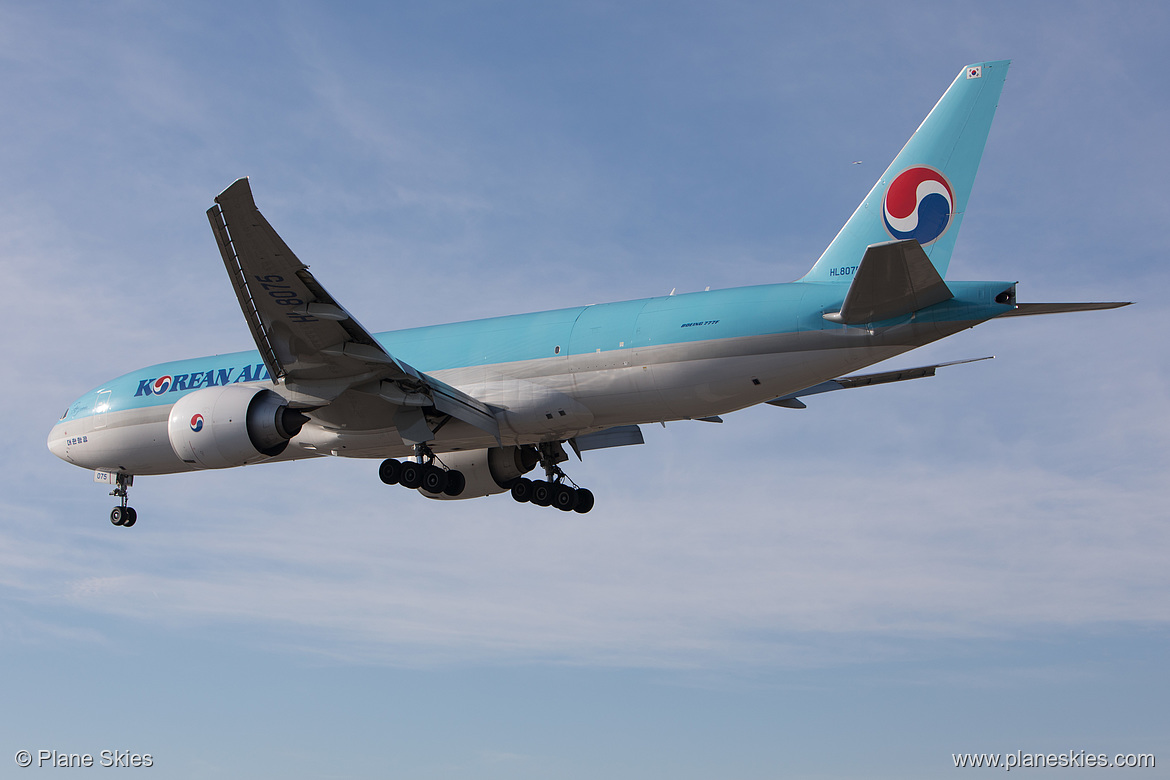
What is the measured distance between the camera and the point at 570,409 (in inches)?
856

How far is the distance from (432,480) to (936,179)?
11230 mm

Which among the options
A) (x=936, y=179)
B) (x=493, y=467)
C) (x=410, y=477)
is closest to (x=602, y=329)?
(x=410, y=477)

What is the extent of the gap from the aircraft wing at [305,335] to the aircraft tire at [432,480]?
1.00 metres

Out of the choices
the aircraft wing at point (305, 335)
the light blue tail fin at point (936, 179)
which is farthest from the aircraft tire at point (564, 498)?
the light blue tail fin at point (936, 179)

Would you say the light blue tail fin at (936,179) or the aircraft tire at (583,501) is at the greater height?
the light blue tail fin at (936,179)

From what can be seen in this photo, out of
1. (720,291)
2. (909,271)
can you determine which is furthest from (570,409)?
(909,271)

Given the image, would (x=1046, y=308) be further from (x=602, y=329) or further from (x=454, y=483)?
(x=454, y=483)

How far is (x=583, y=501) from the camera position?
2561 centimetres

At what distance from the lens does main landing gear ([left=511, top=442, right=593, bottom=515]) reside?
2559 centimetres

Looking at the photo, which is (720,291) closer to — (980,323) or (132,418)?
(980,323)

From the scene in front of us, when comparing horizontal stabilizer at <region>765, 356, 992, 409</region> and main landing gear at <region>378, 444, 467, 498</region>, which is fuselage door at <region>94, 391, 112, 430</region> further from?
horizontal stabilizer at <region>765, 356, 992, 409</region>

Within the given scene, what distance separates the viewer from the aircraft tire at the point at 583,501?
25.6 metres

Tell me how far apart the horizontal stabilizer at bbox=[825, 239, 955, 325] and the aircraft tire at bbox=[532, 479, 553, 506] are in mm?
8646

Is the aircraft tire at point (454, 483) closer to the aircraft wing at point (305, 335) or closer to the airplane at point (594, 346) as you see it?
the airplane at point (594, 346)
